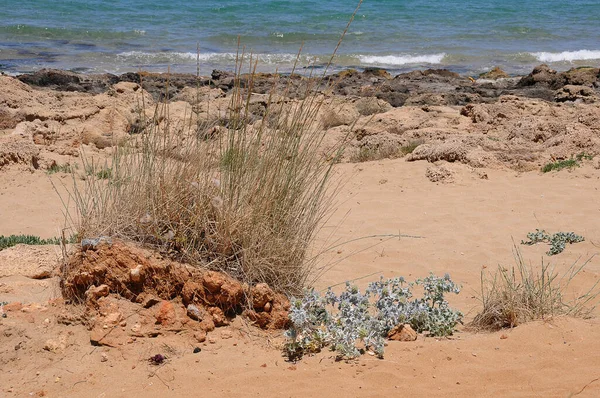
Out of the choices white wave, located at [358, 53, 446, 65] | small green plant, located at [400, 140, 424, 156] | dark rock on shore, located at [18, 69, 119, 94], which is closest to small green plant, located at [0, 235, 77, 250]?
small green plant, located at [400, 140, 424, 156]

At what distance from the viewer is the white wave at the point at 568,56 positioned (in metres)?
24.9

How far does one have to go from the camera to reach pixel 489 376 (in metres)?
3.83

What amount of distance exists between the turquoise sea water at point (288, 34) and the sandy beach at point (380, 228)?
6372mm

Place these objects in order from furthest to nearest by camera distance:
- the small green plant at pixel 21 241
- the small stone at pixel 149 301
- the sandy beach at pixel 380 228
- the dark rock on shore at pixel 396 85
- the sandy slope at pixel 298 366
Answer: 1. the dark rock on shore at pixel 396 85
2. the small green plant at pixel 21 241
3. the small stone at pixel 149 301
4. the sandy beach at pixel 380 228
5. the sandy slope at pixel 298 366

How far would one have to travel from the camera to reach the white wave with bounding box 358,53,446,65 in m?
23.2

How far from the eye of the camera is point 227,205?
4.52m

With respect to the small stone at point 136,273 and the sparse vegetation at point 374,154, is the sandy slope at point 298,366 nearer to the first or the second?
the small stone at point 136,273

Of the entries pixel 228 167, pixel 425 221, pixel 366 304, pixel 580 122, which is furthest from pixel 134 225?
pixel 580 122

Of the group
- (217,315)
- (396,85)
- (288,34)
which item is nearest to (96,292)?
(217,315)

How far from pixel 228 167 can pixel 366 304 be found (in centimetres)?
129

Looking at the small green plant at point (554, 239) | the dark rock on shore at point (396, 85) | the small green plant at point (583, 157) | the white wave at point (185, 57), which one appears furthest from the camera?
the white wave at point (185, 57)

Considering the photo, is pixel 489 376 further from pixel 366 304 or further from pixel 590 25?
pixel 590 25

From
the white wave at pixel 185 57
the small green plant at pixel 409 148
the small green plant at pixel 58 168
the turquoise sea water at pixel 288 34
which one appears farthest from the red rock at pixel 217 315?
the white wave at pixel 185 57

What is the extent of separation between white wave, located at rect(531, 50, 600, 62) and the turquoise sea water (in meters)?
0.04
